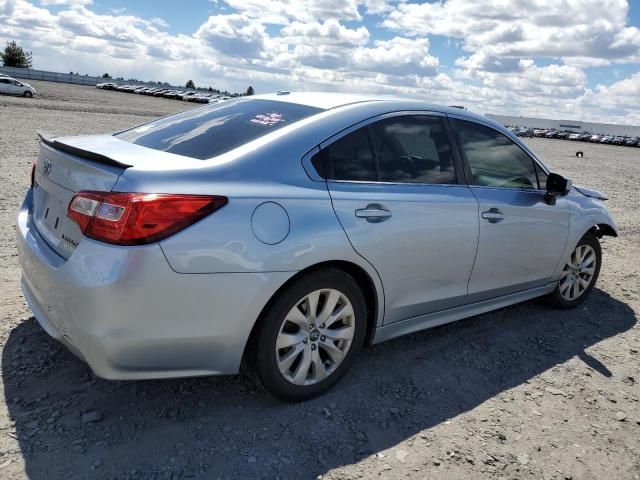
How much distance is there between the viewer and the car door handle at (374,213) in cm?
315

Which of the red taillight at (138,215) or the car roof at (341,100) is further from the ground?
the car roof at (341,100)

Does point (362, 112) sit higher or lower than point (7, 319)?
higher

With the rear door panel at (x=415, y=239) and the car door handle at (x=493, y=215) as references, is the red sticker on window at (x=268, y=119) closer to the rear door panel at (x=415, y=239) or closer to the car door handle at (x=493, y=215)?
the rear door panel at (x=415, y=239)

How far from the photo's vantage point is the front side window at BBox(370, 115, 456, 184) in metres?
3.45

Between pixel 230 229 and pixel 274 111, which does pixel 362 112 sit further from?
pixel 230 229

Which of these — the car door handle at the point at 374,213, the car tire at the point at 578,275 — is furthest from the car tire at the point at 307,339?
the car tire at the point at 578,275

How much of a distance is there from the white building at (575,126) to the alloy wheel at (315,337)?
112m

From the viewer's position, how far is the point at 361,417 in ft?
10.3

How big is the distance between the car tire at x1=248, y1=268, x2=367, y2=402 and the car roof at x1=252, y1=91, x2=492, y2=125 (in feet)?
3.71

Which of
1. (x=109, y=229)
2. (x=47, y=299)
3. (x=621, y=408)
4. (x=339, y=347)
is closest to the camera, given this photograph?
(x=109, y=229)

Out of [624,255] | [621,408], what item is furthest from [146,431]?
[624,255]

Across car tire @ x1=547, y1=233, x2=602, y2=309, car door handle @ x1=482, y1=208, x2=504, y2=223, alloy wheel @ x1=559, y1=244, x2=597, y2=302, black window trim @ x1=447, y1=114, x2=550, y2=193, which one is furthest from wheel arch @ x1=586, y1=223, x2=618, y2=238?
car door handle @ x1=482, y1=208, x2=504, y2=223

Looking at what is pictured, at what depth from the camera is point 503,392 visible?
3.60 m

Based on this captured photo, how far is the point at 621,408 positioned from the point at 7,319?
13.4 feet
